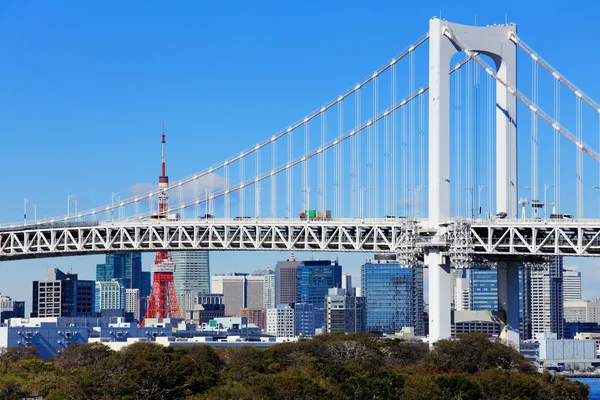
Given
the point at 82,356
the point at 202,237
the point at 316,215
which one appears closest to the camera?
the point at 316,215

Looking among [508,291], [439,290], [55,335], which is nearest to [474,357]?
[508,291]

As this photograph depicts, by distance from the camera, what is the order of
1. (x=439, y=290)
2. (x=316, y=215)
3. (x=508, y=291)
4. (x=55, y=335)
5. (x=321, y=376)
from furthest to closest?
1. (x=55, y=335)
2. (x=316, y=215)
3. (x=508, y=291)
4. (x=321, y=376)
5. (x=439, y=290)

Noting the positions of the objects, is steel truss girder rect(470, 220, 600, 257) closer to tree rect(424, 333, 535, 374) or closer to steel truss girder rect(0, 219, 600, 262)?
steel truss girder rect(0, 219, 600, 262)

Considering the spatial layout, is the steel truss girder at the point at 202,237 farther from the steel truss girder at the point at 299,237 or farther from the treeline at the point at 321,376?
the treeline at the point at 321,376

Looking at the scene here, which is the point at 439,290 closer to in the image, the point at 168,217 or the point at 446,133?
the point at 446,133

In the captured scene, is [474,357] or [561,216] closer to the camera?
[561,216]

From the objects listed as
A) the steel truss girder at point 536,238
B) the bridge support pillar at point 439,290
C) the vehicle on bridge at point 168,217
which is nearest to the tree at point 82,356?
the vehicle on bridge at point 168,217

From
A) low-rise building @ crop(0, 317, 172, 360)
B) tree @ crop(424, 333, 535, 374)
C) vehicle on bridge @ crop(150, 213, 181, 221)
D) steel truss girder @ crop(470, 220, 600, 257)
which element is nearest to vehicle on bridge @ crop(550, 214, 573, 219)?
steel truss girder @ crop(470, 220, 600, 257)
